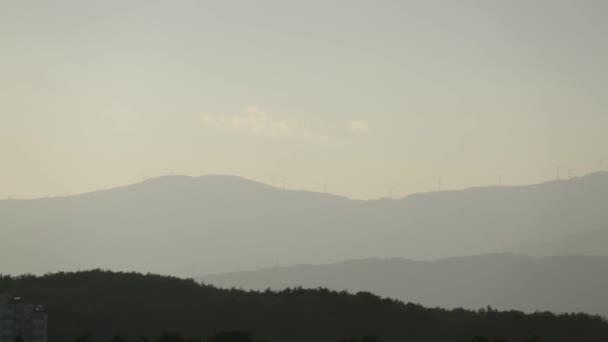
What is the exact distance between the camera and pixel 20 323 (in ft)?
513

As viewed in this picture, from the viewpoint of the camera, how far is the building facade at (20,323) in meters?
152

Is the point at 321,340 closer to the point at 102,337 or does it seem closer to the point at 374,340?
the point at 102,337

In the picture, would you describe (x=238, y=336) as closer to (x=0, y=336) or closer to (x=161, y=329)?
(x=0, y=336)

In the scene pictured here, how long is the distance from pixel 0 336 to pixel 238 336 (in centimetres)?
3998

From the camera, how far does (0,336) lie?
149 meters

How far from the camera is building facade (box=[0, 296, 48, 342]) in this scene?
152 meters

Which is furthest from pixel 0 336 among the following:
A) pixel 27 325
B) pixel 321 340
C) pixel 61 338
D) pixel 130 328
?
pixel 321 340

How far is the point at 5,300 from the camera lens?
160875 mm

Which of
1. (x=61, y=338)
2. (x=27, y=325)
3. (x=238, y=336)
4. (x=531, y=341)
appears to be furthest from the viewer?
(x=61, y=338)

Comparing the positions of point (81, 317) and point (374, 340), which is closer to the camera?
point (374, 340)

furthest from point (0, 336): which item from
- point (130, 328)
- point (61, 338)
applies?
point (130, 328)

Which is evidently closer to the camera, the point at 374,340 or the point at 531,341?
the point at 374,340

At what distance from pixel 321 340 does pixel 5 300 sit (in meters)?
56.0

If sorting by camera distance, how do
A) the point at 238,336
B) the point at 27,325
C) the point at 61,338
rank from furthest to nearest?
the point at 61,338 < the point at 27,325 < the point at 238,336
